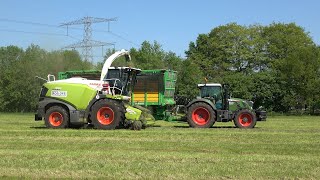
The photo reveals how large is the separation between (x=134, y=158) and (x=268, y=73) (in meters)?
49.9

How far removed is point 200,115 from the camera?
2005cm

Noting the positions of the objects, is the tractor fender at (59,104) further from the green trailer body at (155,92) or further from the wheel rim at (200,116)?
the wheel rim at (200,116)

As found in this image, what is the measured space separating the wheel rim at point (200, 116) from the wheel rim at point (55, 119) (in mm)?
5755

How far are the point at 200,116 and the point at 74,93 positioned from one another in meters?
5.70

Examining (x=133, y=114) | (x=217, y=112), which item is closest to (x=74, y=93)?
(x=133, y=114)

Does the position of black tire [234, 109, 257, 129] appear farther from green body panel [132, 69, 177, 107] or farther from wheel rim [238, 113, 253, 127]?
green body panel [132, 69, 177, 107]

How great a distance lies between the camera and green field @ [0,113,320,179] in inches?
306

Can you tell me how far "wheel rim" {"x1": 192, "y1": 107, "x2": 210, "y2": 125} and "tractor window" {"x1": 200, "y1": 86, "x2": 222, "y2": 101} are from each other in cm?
104

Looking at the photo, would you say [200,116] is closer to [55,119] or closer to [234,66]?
[55,119]

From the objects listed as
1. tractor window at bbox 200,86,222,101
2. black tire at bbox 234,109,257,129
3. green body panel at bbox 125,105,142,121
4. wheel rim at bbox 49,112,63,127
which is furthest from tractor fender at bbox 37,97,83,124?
black tire at bbox 234,109,257,129

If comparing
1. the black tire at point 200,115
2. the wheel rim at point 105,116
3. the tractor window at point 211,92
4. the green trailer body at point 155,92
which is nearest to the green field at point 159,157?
the wheel rim at point 105,116

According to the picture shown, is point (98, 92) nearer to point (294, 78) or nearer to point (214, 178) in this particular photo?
point (214, 178)

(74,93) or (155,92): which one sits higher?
(155,92)

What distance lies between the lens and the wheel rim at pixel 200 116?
65.3ft
